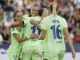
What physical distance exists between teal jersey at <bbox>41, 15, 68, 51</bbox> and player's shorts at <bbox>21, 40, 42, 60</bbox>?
0.87 feet

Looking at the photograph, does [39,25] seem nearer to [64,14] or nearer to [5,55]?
[5,55]

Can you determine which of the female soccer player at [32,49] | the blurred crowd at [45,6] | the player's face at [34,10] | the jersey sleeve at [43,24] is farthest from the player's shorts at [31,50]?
the blurred crowd at [45,6]

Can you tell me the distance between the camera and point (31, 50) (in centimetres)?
708

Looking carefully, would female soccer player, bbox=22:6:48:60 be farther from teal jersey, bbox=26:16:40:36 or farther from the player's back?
the player's back

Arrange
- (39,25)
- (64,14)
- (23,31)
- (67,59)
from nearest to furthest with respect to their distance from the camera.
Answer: (39,25) → (23,31) → (67,59) → (64,14)

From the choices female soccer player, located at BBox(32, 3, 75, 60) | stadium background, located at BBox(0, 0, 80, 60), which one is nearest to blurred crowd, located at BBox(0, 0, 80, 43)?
stadium background, located at BBox(0, 0, 80, 60)

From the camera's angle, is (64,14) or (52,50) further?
(64,14)

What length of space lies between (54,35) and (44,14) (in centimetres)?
73

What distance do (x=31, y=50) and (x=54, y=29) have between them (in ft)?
2.09

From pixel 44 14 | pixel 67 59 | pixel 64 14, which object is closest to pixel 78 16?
pixel 64 14

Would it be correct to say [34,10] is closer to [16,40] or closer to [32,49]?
[16,40]

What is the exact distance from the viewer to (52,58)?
6992mm

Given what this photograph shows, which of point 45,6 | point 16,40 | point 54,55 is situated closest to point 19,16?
point 16,40

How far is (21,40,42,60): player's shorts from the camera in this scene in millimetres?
7070
